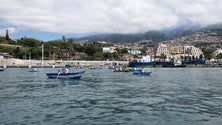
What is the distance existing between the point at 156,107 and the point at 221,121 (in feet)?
23.5

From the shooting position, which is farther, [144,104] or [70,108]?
[144,104]

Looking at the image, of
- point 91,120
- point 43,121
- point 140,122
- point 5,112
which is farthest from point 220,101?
point 5,112

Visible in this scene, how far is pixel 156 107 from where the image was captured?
93.2ft

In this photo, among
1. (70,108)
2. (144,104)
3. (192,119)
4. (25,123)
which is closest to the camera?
(25,123)

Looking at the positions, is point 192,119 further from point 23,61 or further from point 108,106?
point 23,61

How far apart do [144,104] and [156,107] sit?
199 centimetres

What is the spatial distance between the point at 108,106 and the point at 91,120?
6.19 meters

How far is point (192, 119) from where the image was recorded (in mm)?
23094

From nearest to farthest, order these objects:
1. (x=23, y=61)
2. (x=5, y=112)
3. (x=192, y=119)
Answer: (x=192, y=119) < (x=5, y=112) < (x=23, y=61)

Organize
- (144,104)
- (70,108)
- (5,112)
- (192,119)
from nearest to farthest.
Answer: (192,119), (5,112), (70,108), (144,104)

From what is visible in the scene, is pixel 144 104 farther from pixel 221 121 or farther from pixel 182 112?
pixel 221 121

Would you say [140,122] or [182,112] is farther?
[182,112]

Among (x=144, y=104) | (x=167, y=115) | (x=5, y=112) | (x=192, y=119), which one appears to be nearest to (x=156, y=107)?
(x=144, y=104)

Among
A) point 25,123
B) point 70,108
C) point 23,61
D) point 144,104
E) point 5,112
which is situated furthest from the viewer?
point 23,61
